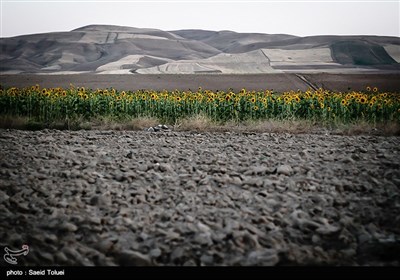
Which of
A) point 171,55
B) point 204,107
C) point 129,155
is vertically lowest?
point 129,155

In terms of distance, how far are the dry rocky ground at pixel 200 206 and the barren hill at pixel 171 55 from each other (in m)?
Result: 62.3

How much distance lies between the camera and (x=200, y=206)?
4.88 metres

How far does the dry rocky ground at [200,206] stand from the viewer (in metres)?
3.72

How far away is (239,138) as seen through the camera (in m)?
10.9

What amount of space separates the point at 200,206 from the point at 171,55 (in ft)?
478

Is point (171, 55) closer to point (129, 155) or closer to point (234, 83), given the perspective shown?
point (234, 83)

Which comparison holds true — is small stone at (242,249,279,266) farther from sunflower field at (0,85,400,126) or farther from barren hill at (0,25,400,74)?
barren hill at (0,25,400,74)

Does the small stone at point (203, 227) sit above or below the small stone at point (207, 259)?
above

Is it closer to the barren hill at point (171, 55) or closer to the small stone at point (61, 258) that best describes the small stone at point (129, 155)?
the small stone at point (61, 258)

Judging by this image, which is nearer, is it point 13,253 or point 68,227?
point 13,253

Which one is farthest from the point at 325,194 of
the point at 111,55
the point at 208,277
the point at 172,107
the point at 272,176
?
the point at 111,55

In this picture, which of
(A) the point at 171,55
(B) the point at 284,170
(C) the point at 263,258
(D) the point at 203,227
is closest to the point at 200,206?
(D) the point at 203,227

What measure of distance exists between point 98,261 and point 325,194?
3.45 metres

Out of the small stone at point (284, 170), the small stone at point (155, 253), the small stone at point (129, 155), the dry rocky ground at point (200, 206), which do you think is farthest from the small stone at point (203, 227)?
the small stone at point (129, 155)
